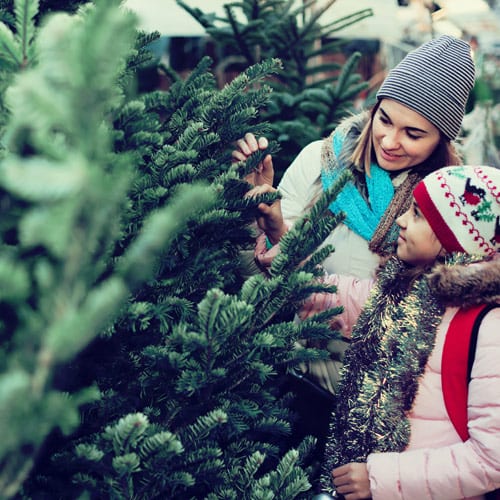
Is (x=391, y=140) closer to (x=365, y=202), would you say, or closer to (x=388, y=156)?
(x=388, y=156)

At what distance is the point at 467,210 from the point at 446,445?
62cm

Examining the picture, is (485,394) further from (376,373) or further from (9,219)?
(9,219)

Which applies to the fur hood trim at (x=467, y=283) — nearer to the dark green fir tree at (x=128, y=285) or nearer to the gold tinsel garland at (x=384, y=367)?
the gold tinsel garland at (x=384, y=367)

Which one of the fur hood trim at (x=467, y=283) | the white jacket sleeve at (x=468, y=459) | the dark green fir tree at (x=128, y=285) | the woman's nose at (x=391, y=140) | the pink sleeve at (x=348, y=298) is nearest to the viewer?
the dark green fir tree at (x=128, y=285)

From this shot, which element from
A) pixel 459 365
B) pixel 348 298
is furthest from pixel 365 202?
pixel 459 365

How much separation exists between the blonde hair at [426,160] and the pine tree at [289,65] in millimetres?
657

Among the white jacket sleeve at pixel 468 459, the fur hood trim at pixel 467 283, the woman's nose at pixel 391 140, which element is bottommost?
the white jacket sleeve at pixel 468 459

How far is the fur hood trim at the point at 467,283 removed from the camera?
1.52 m

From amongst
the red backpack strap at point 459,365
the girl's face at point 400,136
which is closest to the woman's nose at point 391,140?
the girl's face at point 400,136

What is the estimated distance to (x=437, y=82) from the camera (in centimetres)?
204

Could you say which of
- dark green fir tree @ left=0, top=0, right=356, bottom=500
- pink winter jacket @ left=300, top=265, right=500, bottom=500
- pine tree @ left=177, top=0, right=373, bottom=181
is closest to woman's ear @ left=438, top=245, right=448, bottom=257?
pink winter jacket @ left=300, top=265, right=500, bottom=500

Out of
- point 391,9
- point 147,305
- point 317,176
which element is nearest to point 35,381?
point 147,305

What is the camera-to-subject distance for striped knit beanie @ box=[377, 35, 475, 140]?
2.00 meters

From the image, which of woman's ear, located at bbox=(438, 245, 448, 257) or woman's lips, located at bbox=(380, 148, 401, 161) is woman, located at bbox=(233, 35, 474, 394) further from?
woman's ear, located at bbox=(438, 245, 448, 257)
